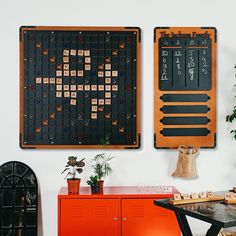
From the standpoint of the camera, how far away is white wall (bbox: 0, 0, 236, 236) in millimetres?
4395

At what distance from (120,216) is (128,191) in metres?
0.26

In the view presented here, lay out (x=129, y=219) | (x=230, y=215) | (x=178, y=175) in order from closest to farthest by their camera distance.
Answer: (x=230, y=215) < (x=129, y=219) < (x=178, y=175)

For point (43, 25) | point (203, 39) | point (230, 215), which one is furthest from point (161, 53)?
point (230, 215)

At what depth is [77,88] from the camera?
4.39m

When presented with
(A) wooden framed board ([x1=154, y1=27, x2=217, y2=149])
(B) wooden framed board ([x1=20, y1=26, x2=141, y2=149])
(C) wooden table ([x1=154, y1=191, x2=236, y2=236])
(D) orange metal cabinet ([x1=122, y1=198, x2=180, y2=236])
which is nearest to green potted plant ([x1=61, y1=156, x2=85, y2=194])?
(B) wooden framed board ([x1=20, y1=26, x2=141, y2=149])

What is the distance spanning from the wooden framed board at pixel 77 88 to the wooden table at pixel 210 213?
145 centimetres

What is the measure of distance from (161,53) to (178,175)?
115 cm

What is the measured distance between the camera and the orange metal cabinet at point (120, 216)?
157 inches

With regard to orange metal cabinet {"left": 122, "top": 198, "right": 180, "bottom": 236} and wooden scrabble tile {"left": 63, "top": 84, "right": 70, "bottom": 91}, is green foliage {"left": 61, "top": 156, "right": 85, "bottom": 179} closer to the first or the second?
orange metal cabinet {"left": 122, "top": 198, "right": 180, "bottom": 236}

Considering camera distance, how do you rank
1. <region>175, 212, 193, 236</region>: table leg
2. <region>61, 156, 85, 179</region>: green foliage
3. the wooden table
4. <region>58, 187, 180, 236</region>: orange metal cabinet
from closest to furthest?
the wooden table, <region>175, 212, 193, 236</region>: table leg, <region>58, 187, 180, 236</region>: orange metal cabinet, <region>61, 156, 85, 179</region>: green foliage

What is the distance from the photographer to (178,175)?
14.2ft

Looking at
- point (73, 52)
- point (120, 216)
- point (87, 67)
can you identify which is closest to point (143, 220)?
point (120, 216)

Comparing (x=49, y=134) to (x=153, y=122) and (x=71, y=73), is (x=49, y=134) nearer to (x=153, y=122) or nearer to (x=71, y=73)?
(x=71, y=73)

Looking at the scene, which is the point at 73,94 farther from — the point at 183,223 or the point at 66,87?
the point at 183,223
